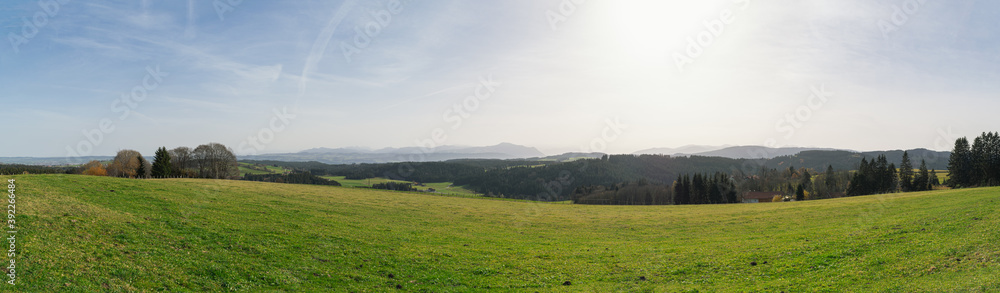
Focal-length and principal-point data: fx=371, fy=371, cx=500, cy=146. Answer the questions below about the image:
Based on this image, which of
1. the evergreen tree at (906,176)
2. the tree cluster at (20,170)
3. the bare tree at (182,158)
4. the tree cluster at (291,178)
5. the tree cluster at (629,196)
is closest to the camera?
the tree cluster at (20,170)

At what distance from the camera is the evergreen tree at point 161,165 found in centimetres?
6994

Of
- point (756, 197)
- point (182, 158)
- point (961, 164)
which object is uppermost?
point (182, 158)

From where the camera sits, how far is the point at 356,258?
2014cm

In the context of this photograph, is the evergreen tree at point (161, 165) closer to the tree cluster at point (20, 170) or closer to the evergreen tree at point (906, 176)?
the tree cluster at point (20, 170)

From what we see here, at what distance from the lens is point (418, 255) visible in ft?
72.1

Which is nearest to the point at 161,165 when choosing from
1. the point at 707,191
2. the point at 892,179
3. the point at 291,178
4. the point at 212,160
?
the point at 212,160

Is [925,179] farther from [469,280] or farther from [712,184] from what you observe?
[469,280]

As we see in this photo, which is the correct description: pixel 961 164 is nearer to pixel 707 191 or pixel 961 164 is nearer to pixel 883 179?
pixel 883 179

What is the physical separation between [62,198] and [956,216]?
55585 mm

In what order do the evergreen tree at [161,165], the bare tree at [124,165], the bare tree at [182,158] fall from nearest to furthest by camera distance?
1. the evergreen tree at [161,165]
2. the bare tree at [124,165]
3. the bare tree at [182,158]

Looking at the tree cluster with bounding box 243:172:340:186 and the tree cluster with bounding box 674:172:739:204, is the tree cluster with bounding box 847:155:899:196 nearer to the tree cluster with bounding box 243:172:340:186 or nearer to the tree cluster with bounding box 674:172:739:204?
Result: the tree cluster with bounding box 674:172:739:204

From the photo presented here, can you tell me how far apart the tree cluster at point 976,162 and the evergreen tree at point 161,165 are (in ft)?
529

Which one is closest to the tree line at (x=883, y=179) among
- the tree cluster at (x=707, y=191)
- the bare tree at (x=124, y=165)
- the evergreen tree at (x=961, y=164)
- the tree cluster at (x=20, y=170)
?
the evergreen tree at (x=961, y=164)

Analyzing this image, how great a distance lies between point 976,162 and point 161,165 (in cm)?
16478
